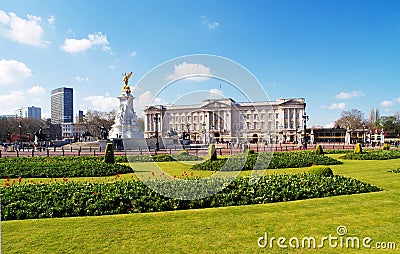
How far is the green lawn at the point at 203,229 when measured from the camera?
233 inches

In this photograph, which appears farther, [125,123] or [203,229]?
[125,123]

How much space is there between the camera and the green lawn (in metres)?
5.93

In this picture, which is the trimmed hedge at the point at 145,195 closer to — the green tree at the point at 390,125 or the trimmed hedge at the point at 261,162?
the trimmed hedge at the point at 261,162

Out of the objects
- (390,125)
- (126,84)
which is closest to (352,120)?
(390,125)

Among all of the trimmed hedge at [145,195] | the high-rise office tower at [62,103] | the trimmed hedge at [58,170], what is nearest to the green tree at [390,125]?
the trimmed hedge at [145,195]

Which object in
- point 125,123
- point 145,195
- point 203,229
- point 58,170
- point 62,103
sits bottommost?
point 203,229

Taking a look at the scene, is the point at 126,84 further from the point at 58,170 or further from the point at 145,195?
the point at 145,195

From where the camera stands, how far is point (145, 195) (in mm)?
9094

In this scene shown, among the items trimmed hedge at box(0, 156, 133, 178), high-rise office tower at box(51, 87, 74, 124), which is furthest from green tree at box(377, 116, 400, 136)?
high-rise office tower at box(51, 87, 74, 124)

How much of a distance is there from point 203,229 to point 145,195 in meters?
2.77

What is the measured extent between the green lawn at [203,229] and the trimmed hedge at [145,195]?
2.12 feet

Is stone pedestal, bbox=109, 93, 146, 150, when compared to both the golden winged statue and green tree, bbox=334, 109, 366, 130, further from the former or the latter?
green tree, bbox=334, 109, 366, 130

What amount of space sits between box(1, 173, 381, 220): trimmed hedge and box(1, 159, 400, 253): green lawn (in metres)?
0.65

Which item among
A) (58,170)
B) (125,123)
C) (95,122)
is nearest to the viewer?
(58,170)
